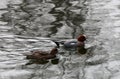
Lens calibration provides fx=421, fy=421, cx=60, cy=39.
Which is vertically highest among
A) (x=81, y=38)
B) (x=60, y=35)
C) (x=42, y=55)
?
(x=81, y=38)

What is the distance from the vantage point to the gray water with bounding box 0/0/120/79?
1248 centimetres

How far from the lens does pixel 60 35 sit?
1557cm

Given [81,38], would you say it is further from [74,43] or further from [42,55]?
[42,55]

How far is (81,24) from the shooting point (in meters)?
17.1

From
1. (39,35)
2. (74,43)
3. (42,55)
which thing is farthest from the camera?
(39,35)

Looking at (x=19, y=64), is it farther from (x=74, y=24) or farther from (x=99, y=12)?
(x=99, y=12)

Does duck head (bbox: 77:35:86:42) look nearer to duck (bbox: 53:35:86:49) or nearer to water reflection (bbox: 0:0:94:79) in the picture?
duck (bbox: 53:35:86:49)

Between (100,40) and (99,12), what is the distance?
4.16 metres

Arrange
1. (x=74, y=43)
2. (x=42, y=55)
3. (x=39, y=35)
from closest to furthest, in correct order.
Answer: (x=42, y=55) → (x=74, y=43) → (x=39, y=35)

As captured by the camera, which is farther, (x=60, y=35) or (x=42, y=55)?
(x=60, y=35)

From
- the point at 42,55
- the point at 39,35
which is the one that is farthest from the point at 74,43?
the point at 39,35

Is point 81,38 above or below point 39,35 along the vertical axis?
above

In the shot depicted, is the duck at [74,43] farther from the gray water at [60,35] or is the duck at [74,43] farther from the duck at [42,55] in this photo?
the duck at [42,55]

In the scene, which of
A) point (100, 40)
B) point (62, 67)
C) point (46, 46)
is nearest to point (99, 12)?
point (100, 40)
